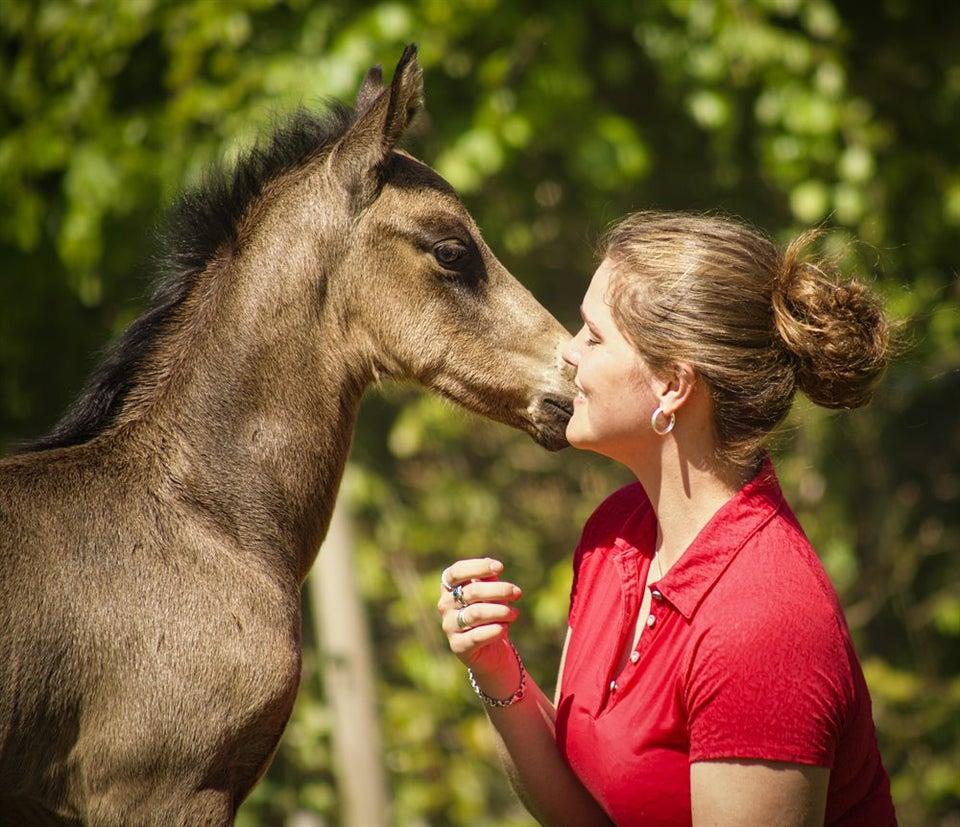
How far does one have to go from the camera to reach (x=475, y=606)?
241 centimetres

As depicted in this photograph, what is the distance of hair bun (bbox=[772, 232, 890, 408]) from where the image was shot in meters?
2.31

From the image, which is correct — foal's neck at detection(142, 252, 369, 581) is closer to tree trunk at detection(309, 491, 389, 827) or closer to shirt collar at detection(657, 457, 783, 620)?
shirt collar at detection(657, 457, 783, 620)

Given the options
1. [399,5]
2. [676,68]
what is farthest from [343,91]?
[676,68]

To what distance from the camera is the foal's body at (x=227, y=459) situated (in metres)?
2.35

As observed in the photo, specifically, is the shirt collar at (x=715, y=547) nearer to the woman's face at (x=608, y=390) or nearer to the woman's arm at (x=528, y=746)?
the woman's face at (x=608, y=390)

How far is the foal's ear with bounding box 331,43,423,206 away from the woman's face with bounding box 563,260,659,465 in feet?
2.27

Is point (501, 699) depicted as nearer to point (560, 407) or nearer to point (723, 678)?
point (723, 678)

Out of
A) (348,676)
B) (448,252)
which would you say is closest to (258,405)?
(448,252)

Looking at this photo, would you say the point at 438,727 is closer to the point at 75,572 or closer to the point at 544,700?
the point at 544,700

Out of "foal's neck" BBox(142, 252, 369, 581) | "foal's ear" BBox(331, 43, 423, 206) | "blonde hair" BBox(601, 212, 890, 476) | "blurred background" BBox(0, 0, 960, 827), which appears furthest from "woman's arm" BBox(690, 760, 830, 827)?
"blurred background" BBox(0, 0, 960, 827)

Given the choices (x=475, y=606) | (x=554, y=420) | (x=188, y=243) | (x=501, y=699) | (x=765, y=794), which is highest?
(x=188, y=243)

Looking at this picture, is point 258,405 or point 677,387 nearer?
point 677,387

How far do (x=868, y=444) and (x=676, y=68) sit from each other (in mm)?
2494

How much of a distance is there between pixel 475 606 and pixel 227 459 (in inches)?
28.9
